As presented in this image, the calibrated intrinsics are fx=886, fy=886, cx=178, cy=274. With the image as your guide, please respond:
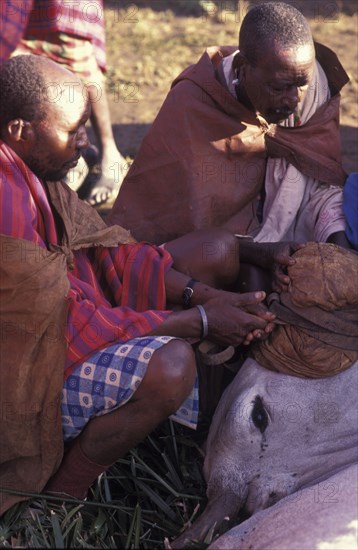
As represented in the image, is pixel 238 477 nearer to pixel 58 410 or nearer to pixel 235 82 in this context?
pixel 58 410

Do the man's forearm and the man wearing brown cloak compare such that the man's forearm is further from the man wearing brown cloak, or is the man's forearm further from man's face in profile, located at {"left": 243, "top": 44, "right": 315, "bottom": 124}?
man's face in profile, located at {"left": 243, "top": 44, "right": 315, "bottom": 124}

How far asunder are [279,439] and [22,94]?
1.60m

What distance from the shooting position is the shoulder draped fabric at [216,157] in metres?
4.34

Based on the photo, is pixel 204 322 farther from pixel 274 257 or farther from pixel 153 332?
pixel 274 257

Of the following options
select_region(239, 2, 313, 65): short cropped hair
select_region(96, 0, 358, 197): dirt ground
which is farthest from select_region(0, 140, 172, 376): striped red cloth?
select_region(96, 0, 358, 197): dirt ground

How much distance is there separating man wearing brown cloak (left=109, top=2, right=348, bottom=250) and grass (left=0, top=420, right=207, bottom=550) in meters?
1.22

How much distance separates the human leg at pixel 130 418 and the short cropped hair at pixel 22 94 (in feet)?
3.19

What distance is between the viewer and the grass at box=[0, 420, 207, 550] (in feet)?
10.3

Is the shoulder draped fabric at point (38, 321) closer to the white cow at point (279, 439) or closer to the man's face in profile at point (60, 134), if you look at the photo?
the man's face in profile at point (60, 134)

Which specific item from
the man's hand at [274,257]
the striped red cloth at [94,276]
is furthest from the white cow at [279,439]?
the striped red cloth at [94,276]

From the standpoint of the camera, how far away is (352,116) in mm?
6941

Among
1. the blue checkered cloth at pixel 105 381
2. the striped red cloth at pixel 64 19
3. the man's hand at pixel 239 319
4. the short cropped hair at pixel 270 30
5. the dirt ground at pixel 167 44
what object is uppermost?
the short cropped hair at pixel 270 30

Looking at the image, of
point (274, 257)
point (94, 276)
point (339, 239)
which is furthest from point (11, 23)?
point (274, 257)

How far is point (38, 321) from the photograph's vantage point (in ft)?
10.3
